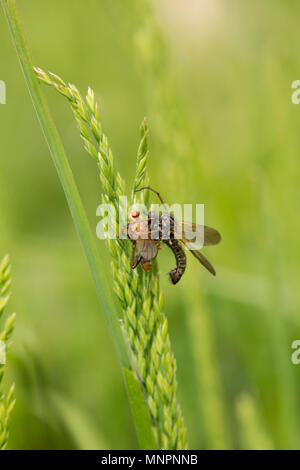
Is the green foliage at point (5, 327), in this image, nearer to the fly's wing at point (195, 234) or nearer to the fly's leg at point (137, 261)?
the fly's leg at point (137, 261)

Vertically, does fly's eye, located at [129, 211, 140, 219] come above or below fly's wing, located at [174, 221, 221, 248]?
above

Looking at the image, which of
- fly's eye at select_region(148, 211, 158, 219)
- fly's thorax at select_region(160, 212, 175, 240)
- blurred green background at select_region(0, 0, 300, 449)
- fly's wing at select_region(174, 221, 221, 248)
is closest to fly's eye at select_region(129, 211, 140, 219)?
fly's eye at select_region(148, 211, 158, 219)

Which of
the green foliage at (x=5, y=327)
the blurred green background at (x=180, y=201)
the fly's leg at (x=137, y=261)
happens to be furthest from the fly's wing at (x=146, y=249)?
the blurred green background at (x=180, y=201)

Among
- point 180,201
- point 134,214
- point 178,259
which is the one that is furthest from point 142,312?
point 180,201

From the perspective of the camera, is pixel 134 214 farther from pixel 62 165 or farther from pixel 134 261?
pixel 62 165

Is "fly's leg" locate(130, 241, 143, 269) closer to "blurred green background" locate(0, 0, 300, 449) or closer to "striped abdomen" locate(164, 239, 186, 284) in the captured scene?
"striped abdomen" locate(164, 239, 186, 284)

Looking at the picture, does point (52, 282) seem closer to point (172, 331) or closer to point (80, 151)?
point (172, 331)
